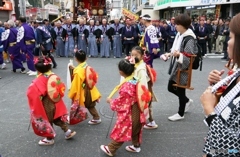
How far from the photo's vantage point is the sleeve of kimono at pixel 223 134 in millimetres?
1269

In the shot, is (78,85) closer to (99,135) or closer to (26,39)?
(99,135)

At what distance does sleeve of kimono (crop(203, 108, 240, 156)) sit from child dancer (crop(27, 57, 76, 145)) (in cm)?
225

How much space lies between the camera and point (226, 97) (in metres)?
1.33

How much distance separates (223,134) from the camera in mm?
1284

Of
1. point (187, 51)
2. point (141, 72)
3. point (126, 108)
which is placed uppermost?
point (187, 51)

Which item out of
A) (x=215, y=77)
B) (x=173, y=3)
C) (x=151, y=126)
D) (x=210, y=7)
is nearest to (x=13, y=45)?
(x=151, y=126)

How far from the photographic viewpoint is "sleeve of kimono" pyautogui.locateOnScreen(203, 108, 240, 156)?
1.27 meters

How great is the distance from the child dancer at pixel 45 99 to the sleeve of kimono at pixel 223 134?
2251 millimetres

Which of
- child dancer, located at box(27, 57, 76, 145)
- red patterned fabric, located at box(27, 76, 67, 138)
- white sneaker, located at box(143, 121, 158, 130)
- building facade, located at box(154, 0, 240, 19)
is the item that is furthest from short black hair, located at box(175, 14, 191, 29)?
building facade, located at box(154, 0, 240, 19)

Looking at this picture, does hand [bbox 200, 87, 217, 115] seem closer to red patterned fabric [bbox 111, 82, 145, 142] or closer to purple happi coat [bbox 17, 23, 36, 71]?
red patterned fabric [bbox 111, 82, 145, 142]

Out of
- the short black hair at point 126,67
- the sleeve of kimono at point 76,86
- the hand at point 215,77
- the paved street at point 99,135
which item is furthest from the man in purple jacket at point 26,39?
the hand at point 215,77

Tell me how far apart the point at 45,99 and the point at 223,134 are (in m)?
2.43

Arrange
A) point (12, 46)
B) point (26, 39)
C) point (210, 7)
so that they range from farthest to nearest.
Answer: point (210, 7)
point (12, 46)
point (26, 39)

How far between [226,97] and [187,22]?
8.44 ft
